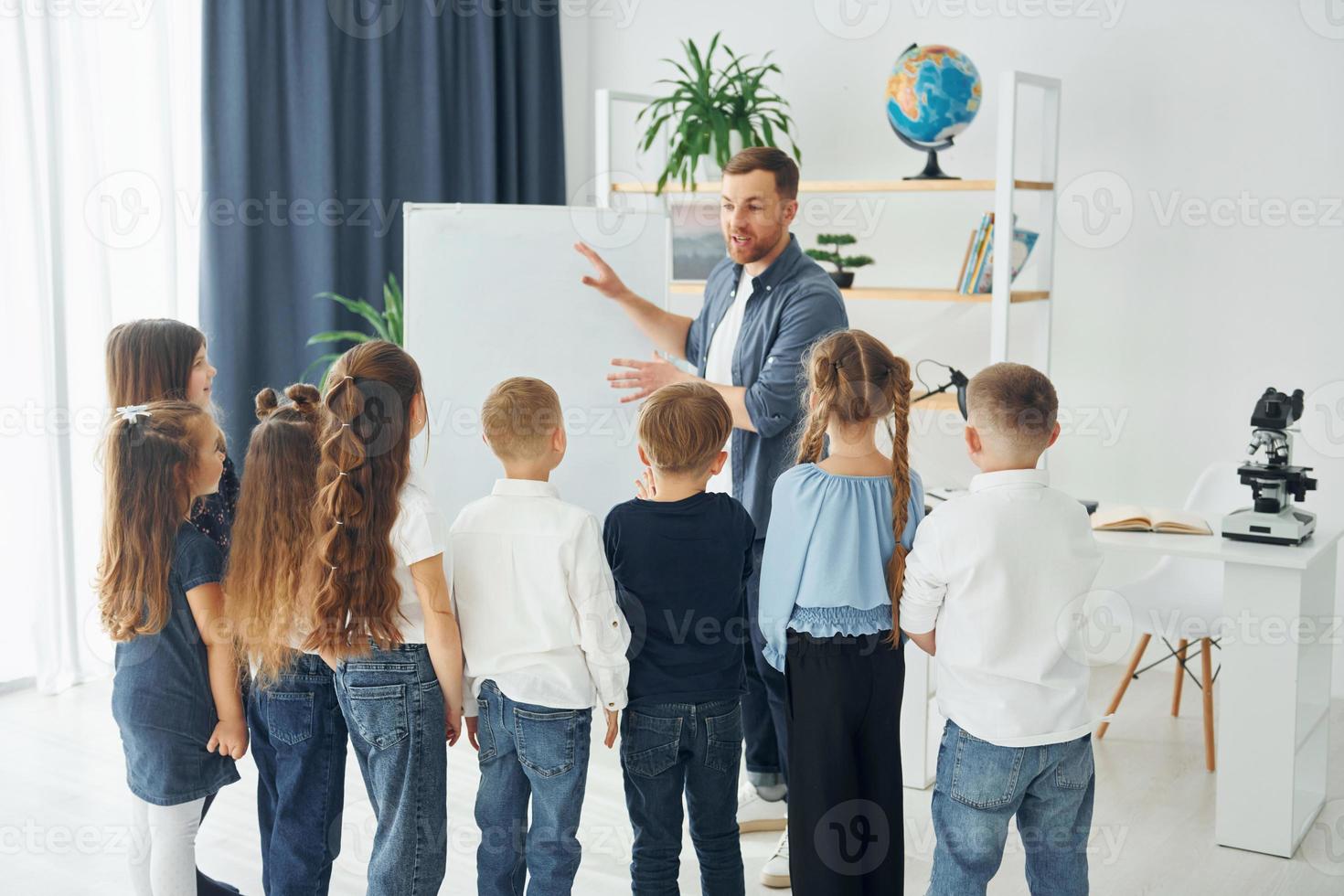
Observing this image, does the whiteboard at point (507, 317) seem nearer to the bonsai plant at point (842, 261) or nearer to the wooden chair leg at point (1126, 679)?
the bonsai plant at point (842, 261)

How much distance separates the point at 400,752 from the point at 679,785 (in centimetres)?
43

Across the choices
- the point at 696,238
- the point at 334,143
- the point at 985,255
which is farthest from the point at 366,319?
the point at 985,255

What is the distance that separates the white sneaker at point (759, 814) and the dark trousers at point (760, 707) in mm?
54

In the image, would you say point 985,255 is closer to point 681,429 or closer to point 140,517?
point 681,429

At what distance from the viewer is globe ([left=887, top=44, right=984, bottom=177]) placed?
136 inches

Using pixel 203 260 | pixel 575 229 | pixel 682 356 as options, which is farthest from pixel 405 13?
pixel 682 356

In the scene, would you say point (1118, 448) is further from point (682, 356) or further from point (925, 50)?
point (682, 356)

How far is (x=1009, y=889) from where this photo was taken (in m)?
2.30

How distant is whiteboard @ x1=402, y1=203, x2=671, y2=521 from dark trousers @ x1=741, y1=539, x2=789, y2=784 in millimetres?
621

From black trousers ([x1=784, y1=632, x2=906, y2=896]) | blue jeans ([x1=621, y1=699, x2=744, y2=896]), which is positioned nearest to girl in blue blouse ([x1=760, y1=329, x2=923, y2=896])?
black trousers ([x1=784, y1=632, x2=906, y2=896])

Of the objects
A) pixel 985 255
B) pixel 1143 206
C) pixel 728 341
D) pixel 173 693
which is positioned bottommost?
pixel 173 693

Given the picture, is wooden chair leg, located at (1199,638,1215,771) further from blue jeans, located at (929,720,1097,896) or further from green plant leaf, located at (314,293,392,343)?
green plant leaf, located at (314,293,392,343)

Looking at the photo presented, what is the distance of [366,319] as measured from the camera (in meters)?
4.09

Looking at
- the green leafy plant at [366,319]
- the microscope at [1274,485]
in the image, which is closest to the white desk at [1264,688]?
the microscope at [1274,485]
